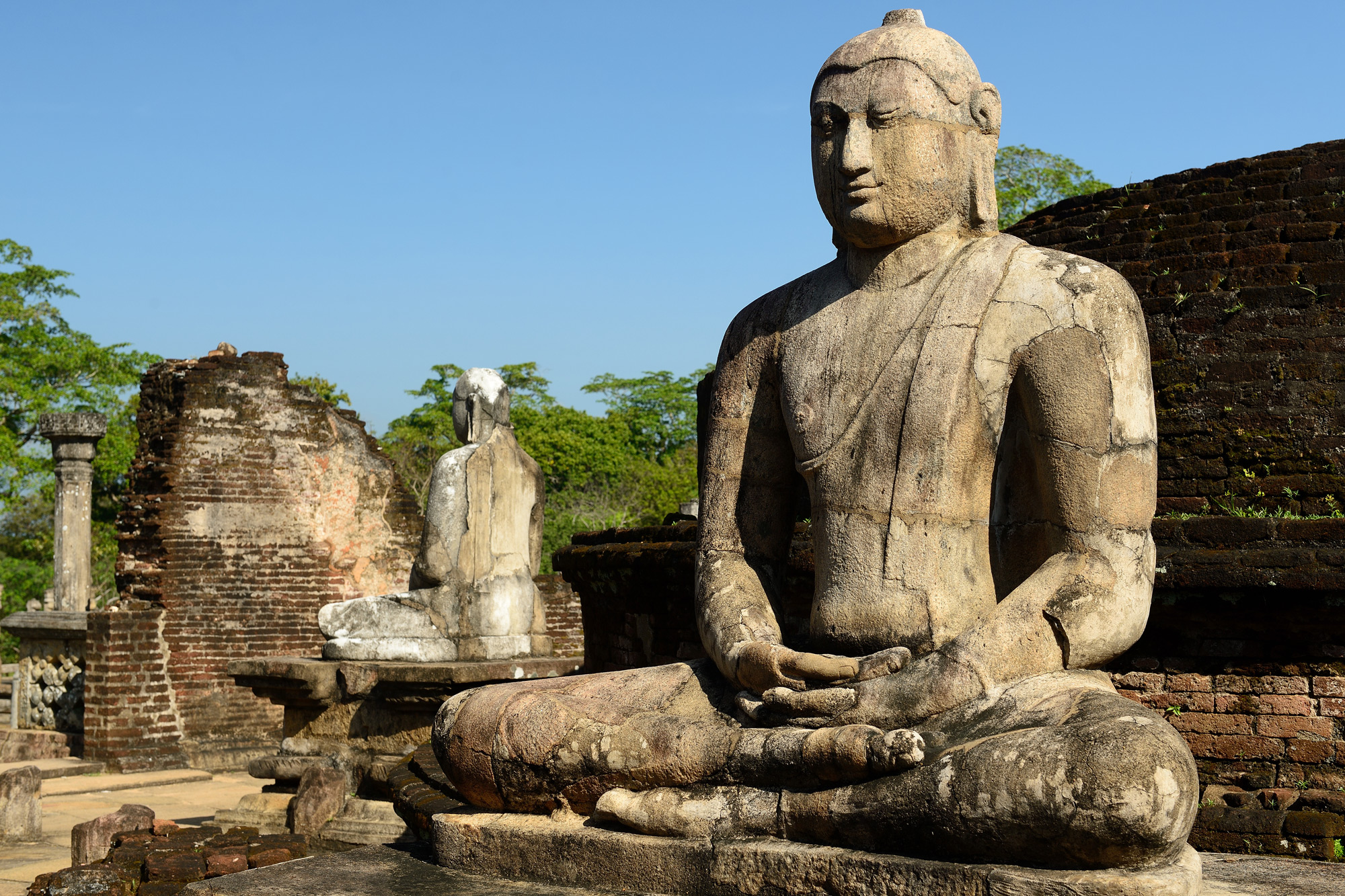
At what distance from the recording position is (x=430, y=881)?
2990mm

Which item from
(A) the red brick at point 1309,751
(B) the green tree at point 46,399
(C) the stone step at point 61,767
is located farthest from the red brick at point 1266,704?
(B) the green tree at point 46,399

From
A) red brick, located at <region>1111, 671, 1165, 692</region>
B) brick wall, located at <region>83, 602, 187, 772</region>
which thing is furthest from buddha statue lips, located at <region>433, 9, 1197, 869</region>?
brick wall, located at <region>83, 602, 187, 772</region>

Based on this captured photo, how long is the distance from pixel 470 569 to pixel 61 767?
16.3 ft

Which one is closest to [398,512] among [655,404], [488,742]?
[488,742]

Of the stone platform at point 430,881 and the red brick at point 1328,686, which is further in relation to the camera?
the red brick at point 1328,686

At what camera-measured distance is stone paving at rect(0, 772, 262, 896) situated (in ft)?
22.8

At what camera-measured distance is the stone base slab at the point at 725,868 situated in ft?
7.55

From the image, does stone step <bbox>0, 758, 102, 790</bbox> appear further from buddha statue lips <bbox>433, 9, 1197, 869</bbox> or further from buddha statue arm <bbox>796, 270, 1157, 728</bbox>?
buddha statue arm <bbox>796, 270, 1157, 728</bbox>

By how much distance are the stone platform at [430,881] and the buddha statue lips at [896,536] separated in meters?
0.20

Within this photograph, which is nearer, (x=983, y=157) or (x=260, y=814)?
(x=983, y=157)

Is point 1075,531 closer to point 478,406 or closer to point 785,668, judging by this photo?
point 785,668

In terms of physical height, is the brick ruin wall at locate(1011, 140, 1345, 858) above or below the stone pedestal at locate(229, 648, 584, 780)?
above

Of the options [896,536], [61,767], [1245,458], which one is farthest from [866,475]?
[61,767]

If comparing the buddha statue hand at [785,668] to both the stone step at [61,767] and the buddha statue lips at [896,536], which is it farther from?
the stone step at [61,767]
